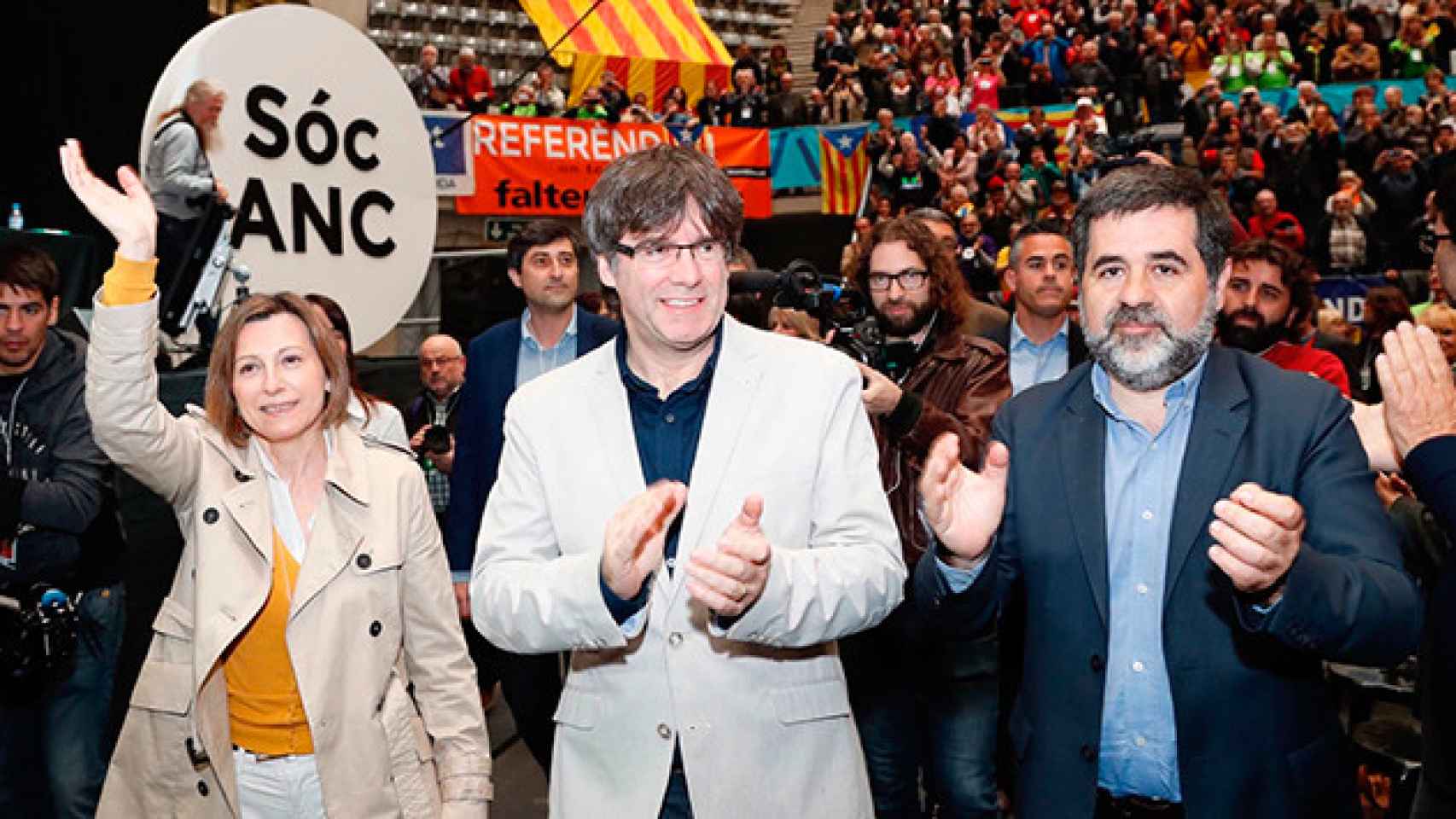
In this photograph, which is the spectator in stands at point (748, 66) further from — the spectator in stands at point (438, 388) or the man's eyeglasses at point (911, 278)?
the man's eyeglasses at point (911, 278)

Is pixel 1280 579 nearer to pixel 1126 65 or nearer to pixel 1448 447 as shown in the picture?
pixel 1448 447

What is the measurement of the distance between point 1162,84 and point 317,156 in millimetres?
13981

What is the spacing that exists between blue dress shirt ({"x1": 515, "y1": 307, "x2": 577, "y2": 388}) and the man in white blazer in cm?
221

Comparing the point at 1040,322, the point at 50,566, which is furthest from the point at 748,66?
the point at 50,566

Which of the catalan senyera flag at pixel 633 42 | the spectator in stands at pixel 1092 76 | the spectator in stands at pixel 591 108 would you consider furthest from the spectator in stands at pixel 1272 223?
the spectator in stands at pixel 591 108

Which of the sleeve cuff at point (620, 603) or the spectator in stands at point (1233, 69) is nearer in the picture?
the sleeve cuff at point (620, 603)

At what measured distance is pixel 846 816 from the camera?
2275mm

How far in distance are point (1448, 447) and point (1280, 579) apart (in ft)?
1.19

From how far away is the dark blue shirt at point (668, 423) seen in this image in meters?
2.32

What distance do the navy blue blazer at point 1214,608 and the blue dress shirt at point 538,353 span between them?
8.15 ft

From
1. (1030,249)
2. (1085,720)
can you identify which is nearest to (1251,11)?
(1030,249)

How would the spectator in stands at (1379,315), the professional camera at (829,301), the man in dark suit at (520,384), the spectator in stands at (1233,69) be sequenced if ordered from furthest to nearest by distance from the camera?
the spectator in stands at (1233,69), the spectator in stands at (1379,315), the man in dark suit at (520,384), the professional camera at (829,301)

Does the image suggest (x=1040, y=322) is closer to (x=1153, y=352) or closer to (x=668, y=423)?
(x=1153, y=352)

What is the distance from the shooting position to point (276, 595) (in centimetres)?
276
